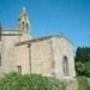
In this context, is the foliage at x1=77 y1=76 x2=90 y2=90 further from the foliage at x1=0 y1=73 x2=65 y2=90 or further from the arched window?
the foliage at x1=0 y1=73 x2=65 y2=90

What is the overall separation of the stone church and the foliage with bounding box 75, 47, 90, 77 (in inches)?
428

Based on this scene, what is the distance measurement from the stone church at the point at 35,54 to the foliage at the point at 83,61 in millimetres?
10871

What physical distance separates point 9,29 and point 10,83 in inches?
448

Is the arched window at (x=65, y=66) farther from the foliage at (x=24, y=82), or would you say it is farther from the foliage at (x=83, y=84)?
the foliage at (x=24, y=82)

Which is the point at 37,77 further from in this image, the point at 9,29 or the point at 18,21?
the point at 18,21

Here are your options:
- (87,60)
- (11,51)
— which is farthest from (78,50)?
(11,51)

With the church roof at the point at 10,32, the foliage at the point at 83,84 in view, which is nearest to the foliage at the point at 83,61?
the foliage at the point at 83,84

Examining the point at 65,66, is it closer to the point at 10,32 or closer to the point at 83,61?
the point at 10,32

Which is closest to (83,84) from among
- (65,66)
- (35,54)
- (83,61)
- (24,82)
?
(65,66)

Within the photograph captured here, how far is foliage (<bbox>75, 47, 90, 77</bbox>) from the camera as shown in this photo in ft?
157

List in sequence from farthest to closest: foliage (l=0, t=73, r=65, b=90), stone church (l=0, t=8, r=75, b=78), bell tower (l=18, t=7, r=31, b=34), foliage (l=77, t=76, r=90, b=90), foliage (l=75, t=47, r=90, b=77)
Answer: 1. foliage (l=75, t=47, r=90, b=77)
2. bell tower (l=18, t=7, r=31, b=34)
3. foliage (l=77, t=76, r=90, b=90)
4. stone church (l=0, t=8, r=75, b=78)
5. foliage (l=0, t=73, r=65, b=90)

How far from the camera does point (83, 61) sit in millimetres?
53781

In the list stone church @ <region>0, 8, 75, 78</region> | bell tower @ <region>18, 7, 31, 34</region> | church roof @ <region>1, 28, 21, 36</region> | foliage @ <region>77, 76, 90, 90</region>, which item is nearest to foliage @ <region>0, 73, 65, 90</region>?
stone church @ <region>0, 8, 75, 78</region>

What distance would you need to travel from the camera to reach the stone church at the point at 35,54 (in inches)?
1330
